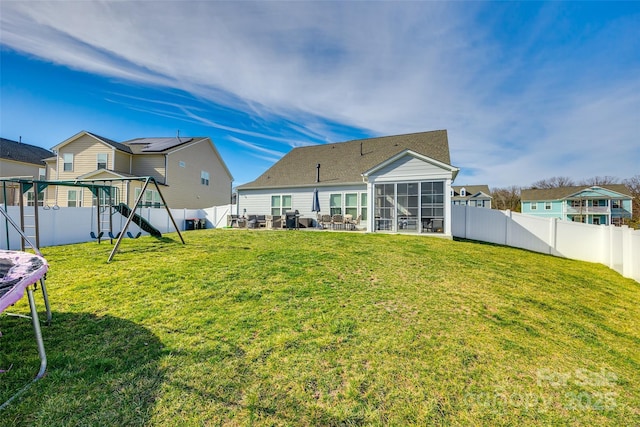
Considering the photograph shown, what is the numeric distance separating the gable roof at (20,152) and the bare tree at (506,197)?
7163cm

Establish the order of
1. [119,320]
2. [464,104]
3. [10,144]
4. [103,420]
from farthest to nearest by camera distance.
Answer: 1. [10,144]
2. [464,104]
3. [119,320]
4. [103,420]

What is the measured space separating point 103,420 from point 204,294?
265 cm

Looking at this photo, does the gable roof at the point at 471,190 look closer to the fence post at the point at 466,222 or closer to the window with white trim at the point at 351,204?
the fence post at the point at 466,222

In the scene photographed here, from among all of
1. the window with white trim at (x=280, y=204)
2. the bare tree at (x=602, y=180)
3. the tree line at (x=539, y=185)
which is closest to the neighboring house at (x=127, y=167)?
the window with white trim at (x=280, y=204)

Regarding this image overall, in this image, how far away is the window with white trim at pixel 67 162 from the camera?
20.1m

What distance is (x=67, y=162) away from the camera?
2019 cm

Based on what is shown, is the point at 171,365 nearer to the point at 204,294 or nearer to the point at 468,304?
the point at 204,294

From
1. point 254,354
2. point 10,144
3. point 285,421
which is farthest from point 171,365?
point 10,144

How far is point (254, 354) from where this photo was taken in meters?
3.03

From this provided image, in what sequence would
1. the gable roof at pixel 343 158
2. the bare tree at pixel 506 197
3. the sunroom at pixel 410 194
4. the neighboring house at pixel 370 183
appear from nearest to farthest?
the sunroom at pixel 410 194, the neighboring house at pixel 370 183, the gable roof at pixel 343 158, the bare tree at pixel 506 197

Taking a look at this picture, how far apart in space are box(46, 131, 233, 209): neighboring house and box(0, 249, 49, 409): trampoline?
58.0 ft

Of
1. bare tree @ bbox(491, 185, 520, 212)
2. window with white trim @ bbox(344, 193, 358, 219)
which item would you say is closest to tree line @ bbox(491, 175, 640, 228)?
bare tree @ bbox(491, 185, 520, 212)

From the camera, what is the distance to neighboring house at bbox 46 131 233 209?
61.7 feet

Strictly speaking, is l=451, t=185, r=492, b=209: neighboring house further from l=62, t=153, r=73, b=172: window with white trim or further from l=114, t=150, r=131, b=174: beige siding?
l=62, t=153, r=73, b=172: window with white trim
